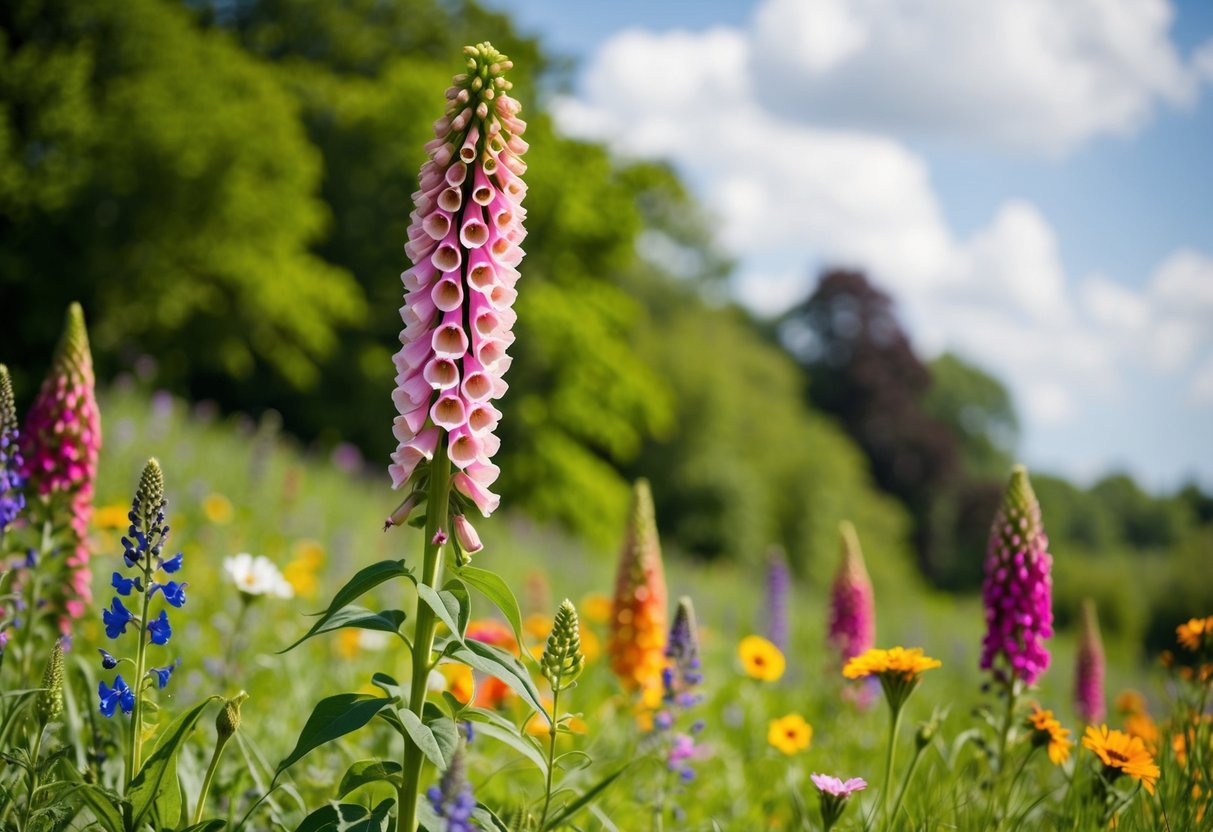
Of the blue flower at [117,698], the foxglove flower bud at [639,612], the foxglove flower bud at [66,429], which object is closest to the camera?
the blue flower at [117,698]

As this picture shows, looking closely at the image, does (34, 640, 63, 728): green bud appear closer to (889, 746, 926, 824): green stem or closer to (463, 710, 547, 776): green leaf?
(463, 710, 547, 776): green leaf

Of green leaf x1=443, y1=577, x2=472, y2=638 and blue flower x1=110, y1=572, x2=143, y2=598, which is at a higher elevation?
green leaf x1=443, y1=577, x2=472, y2=638

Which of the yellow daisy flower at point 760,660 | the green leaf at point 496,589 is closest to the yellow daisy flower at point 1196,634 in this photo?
the yellow daisy flower at point 760,660

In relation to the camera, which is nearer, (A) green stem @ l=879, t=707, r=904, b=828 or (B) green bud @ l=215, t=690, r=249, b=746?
(B) green bud @ l=215, t=690, r=249, b=746

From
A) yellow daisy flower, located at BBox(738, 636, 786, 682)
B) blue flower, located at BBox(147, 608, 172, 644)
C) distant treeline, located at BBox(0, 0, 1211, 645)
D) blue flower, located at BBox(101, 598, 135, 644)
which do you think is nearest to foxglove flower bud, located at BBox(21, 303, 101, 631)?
blue flower, located at BBox(101, 598, 135, 644)

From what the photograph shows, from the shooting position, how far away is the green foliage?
16.3m

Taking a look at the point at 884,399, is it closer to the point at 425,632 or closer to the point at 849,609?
the point at 849,609

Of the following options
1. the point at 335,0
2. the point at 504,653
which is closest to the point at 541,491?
the point at 335,0

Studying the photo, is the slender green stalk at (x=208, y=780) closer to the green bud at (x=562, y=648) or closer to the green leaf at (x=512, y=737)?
the green leaf at (x=512, y=737)

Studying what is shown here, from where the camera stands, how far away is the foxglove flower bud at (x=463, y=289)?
209 cm

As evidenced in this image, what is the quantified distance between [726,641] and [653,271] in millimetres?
29371

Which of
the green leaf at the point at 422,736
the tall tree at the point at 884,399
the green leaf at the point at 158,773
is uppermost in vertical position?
the tall tree at the point at 884,399

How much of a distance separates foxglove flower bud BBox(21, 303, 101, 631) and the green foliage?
48.8ft

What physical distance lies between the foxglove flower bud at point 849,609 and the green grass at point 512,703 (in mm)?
225
